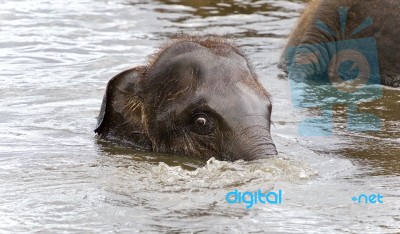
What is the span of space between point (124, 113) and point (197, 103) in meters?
1.00

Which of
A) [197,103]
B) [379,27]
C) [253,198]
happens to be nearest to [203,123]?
[197,103]

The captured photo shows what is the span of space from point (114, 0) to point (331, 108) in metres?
7.17

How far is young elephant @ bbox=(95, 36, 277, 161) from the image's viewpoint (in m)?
8.86

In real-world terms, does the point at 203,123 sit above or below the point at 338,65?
above

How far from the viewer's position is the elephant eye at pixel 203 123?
29.5 feet

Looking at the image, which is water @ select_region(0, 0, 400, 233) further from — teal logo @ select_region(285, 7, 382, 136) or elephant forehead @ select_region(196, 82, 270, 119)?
elephant forehead @ select_region(196, 82, 270, 119)

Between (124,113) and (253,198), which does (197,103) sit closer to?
(124,113)

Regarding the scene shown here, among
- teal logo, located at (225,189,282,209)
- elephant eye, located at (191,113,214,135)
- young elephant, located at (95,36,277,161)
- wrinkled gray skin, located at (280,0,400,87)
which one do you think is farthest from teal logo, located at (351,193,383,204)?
wrinkled gray skin, located at (280,0,400,87)

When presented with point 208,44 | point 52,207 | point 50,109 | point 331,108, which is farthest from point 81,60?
point 52,207

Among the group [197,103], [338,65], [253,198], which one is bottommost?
[338,65]

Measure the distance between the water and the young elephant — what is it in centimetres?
22

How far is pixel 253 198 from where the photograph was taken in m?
7.64

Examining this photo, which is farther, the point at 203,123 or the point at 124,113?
the point at 124,113

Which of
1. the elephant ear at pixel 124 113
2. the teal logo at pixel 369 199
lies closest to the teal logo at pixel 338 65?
the elephant ear at pixel 124 113
